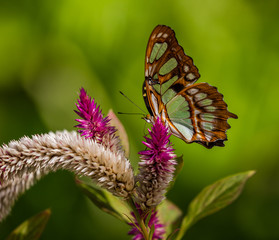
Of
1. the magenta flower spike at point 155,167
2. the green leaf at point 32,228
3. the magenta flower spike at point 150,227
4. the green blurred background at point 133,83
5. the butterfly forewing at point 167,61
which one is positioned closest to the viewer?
the magenta flower spike at point 155,167

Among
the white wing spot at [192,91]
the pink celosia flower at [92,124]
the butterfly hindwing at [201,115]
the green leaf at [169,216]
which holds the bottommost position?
the green leaf at [169,216]

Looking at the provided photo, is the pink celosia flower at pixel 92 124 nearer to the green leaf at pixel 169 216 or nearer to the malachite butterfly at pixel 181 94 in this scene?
the green leaf at pixel 169 216

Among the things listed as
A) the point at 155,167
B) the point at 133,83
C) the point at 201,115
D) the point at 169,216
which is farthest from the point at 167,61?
the point at 133,83

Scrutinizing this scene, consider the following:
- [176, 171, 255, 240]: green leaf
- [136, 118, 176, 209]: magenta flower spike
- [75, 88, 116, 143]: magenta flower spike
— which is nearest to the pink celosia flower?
[75, 88, 116, 143]: magenta flower spike

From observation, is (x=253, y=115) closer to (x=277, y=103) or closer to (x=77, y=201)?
(x=277, y=103)

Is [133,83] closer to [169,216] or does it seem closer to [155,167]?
[169,216]

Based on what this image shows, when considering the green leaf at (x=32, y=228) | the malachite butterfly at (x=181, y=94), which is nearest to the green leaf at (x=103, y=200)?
the green leaf at (x=32, y=228)

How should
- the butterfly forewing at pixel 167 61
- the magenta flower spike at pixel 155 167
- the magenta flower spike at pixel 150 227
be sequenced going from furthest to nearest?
the butterfly forewing at pixel 167 61
the magenta flower spike at pixel 150 227
the magenta flower spike at pixel 155 167

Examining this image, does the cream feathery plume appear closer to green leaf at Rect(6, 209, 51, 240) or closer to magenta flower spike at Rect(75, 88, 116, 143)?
magenta flower spike at Rect(75, 88, 116, 143)
